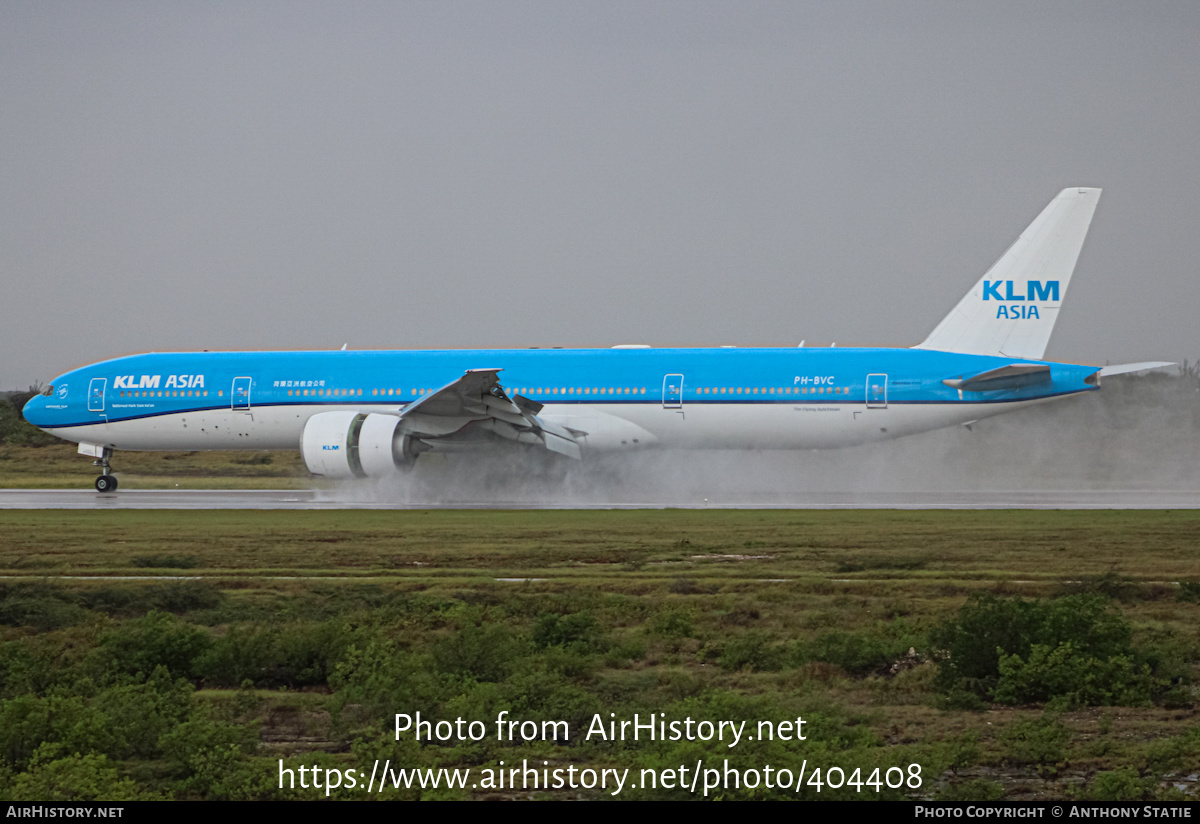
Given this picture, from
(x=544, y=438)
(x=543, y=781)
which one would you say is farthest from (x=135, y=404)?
(x=543, y=781)

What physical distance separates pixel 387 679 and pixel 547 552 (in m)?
7.89

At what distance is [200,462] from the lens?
1582 inches

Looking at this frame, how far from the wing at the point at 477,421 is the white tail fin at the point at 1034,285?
9.09 meters

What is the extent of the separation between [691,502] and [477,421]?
484 centimetres

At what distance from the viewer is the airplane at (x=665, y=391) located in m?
24.6

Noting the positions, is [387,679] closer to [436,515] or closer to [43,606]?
[43,606]

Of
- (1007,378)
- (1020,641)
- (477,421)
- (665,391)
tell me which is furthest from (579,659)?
(1007,378)

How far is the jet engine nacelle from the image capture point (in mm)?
24188

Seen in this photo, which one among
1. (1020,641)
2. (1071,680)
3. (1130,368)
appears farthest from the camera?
(1130,368)

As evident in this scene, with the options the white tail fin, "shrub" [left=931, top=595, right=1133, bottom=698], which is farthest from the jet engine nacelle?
"shrub" [left=931, top=595, right=1133, bottom=698]

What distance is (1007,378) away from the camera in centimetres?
2444

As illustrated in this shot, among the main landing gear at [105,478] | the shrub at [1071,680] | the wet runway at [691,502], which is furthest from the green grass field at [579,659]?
the main landing gear at [105,478]

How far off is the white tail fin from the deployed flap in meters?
1.03

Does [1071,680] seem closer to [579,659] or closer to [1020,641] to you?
[1020,641]
